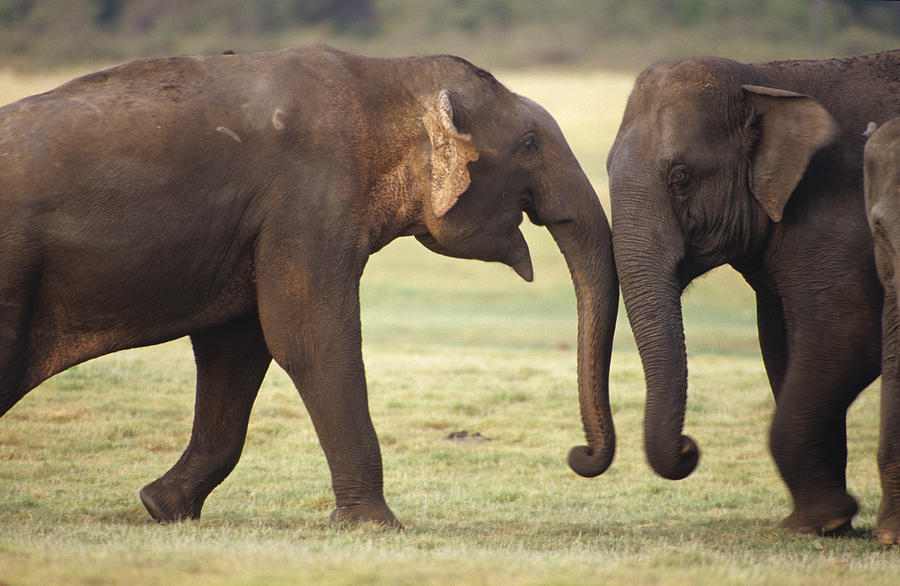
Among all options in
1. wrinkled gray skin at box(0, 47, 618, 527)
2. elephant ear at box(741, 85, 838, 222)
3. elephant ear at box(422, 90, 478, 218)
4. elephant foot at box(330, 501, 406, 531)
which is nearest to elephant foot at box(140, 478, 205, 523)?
wrinkled gray skin at box(0, 47, 618, 527)

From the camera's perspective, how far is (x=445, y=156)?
875cm

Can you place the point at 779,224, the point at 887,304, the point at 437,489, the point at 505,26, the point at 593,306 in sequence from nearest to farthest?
1. the point at 887,304
2. the point at 593,306
3. the point at 779,224
4. the point at 437,489
5. the point at 505,26

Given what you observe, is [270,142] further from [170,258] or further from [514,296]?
[514,296]

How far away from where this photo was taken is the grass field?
668 centimetres

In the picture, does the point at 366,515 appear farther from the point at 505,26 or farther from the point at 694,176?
the point at 505,26

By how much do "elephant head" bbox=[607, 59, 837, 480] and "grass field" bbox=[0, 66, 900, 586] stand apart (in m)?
1.75

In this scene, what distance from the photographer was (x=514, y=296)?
39.9 m

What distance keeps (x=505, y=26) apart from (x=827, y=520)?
239 feet

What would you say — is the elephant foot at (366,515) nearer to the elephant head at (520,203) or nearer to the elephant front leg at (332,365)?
the elephant front leg at (332,365)

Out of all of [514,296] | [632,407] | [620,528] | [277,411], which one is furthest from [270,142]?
[514,296]

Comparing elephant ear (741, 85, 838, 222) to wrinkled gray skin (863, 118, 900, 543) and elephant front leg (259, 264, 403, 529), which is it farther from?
elephant front leg (259, 264, 403, 529)

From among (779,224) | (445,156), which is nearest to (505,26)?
(779,224)

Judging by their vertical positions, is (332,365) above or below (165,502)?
above

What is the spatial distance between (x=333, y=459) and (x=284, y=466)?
3.65 metres
